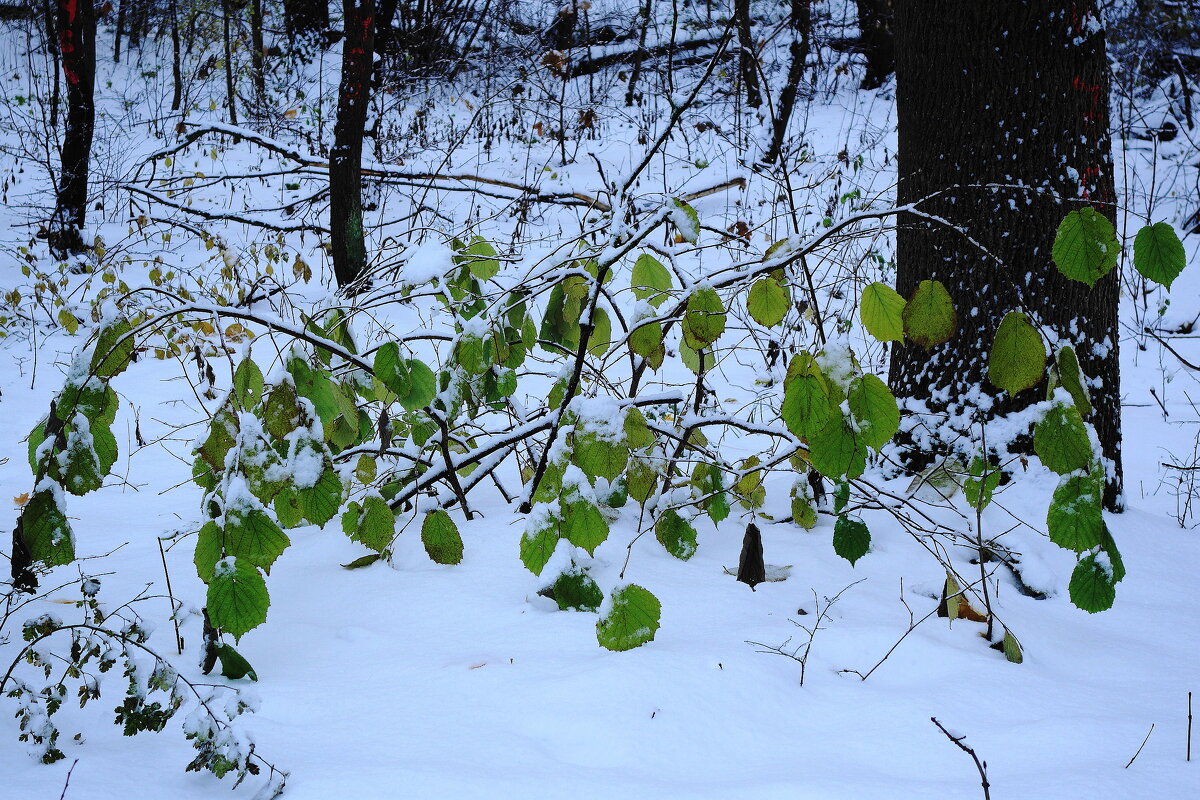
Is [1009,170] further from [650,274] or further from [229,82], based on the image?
[229,82]

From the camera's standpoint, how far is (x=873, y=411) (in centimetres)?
103

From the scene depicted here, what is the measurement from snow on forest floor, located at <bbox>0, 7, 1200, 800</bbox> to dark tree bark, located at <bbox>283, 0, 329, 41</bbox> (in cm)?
1059

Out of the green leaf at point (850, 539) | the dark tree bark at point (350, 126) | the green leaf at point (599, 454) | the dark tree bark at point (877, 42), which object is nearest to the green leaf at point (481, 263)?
the green leaf at point (599, 454)

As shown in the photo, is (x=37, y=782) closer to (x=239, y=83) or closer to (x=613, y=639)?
(x=613, y=639)

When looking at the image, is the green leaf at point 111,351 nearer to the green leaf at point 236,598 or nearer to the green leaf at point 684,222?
the green leaf at point 236,598

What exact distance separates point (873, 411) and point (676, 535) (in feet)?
2.16

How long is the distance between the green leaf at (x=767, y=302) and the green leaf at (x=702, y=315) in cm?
6

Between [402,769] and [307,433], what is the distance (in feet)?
1.60

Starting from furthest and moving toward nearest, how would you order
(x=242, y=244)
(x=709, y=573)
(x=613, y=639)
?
(x=242, y=244) < (x=709, y=573) < (x=613, y=639)

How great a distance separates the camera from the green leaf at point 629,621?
1.06 m

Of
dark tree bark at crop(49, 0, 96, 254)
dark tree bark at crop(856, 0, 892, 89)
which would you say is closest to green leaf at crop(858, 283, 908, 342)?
dark tree bark at crop(49, 0, 96, 254)

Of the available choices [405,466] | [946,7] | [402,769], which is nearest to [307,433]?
[402,769]

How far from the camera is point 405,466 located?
203 cm

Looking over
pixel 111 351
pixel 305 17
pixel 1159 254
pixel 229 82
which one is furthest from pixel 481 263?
pixel 305 17
